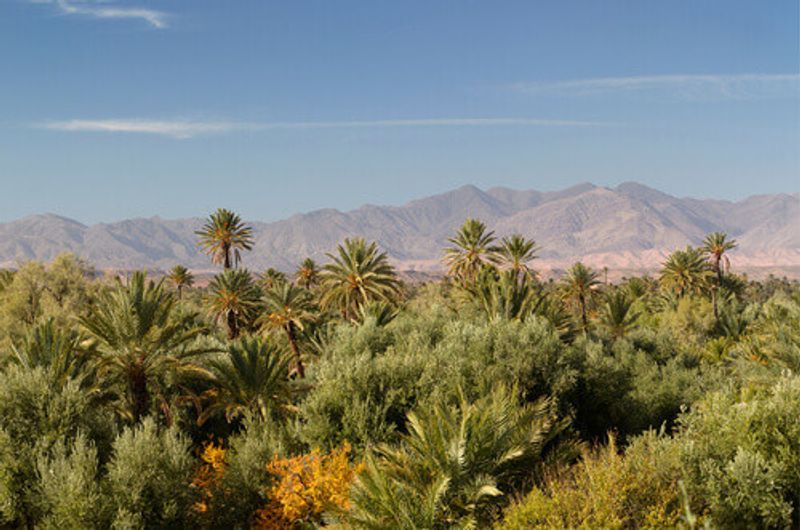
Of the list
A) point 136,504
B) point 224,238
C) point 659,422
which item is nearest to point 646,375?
point 659,422

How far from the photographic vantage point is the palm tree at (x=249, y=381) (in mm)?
22134

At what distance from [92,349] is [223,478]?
594 centimetres

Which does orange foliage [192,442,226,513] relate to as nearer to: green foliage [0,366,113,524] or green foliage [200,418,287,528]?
green foliage [200,418,287,528]

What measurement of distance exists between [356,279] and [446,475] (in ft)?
83.7

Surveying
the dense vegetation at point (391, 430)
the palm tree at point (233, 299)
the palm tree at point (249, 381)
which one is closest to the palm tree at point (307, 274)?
the palm tree at point (233, 299)

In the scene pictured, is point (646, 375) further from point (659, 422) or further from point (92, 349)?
point (92, 349)

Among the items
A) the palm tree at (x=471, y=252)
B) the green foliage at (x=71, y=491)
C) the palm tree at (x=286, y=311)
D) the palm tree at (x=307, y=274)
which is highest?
the palm tree at (x=471, y=252)

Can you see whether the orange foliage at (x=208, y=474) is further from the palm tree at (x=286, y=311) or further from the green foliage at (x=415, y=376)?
the palm tree at (x=286, y=311)

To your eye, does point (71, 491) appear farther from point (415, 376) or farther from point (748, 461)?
point (748, 461)

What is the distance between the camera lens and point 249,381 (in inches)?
872

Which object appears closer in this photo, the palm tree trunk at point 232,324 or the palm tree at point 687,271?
the palm tree trunk at point 232,324

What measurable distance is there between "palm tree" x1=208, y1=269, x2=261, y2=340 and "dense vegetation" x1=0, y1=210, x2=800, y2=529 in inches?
295

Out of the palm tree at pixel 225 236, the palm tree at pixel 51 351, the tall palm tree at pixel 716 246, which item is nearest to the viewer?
the palm tree at pixel 51 351

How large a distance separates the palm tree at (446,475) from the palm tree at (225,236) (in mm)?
39732
